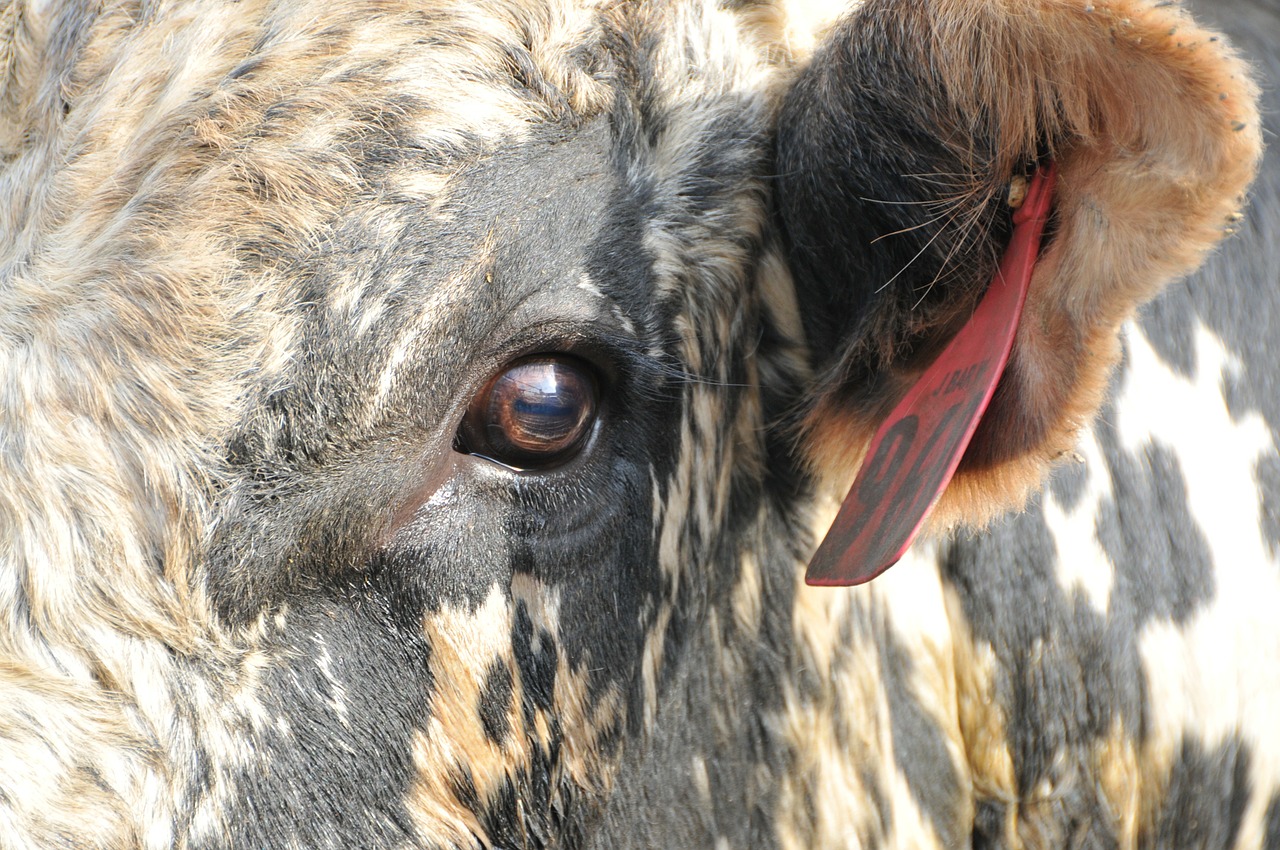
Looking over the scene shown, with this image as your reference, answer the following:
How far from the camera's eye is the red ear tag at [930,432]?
4.71ft

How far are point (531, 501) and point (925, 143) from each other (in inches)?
26.7

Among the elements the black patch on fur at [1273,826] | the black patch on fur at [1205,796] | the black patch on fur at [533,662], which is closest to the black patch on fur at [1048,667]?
the black patch on fur at [1205,796]

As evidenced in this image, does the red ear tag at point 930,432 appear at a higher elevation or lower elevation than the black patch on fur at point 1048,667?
higher

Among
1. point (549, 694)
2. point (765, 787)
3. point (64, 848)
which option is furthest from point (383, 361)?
point (765, 787)

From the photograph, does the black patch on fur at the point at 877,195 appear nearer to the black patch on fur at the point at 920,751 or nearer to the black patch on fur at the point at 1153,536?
the black patch on fur at the point at 920,751

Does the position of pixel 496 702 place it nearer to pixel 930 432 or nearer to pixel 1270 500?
pixel 930 432

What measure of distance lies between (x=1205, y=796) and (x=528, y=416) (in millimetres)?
1356

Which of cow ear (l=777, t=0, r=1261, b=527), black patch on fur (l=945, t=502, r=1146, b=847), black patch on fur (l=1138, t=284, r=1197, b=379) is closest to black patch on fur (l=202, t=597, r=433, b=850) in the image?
cow ear (l=777, t=0, r=1261, b=527)

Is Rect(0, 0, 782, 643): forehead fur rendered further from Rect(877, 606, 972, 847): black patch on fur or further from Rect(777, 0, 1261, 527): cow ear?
Rect(877, 606, 972, 847): black patch on fur

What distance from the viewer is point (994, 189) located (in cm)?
149

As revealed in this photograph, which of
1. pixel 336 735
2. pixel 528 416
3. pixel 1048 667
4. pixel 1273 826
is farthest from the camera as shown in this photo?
pixel 1273 826

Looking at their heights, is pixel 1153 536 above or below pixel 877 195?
below

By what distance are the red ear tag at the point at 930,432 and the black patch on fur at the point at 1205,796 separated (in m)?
0.87

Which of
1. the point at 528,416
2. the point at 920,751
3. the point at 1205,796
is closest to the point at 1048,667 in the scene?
the point at 920,751
